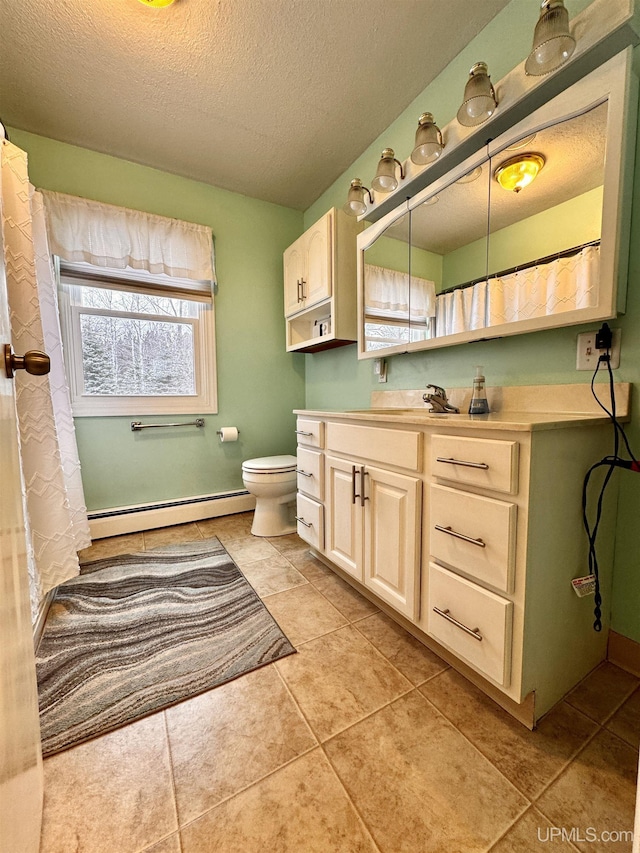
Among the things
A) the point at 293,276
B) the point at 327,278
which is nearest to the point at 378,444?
the point at 327,278

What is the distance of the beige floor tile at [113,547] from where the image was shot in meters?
1.98

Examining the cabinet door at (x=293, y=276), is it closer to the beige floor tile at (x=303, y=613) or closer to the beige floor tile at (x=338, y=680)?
the beige floor tile at (x=303, y=613)

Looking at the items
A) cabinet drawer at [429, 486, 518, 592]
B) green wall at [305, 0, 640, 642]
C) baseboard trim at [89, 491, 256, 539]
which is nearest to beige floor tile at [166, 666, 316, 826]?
cabinet drawer at [429, 486, 518, 592]

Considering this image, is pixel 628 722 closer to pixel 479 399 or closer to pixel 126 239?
pixel 479 399

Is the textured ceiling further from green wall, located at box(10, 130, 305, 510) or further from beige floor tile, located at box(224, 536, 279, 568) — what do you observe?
beige floor tile, located at box(224, 536, 279, 568)

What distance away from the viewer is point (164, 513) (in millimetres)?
2373

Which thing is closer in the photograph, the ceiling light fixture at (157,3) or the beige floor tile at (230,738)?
the beige floor tile at (230,738)

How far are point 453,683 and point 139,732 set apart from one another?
95 cm

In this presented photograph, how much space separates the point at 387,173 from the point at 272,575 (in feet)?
6.83

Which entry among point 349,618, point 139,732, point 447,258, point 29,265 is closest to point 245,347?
point 29,265

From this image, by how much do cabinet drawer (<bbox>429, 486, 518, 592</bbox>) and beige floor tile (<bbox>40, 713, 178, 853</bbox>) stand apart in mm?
A: 909

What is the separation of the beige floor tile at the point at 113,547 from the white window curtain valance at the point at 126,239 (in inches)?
69.2

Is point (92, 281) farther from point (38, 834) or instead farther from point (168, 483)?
point (38, 834)

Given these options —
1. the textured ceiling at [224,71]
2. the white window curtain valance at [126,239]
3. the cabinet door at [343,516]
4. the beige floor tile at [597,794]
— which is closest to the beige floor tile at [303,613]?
the cabinet door at [343,516]
